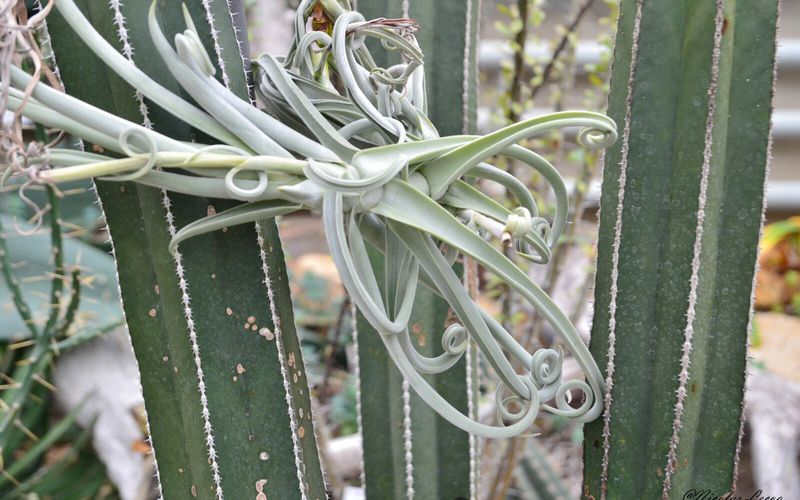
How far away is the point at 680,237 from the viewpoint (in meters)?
0.56

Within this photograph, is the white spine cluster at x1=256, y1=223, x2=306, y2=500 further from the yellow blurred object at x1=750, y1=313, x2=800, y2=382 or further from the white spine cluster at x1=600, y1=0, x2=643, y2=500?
the yellow blurred object at x1=750, y1=313, x2=800, y2=382

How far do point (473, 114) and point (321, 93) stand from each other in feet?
1.04

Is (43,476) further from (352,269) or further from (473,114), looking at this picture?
(352,269)

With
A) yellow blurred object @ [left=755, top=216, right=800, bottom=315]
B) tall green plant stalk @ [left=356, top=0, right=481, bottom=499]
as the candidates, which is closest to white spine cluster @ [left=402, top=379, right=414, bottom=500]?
tall green plant stalk @ [left=356, top=0, right=481, bottom=499]

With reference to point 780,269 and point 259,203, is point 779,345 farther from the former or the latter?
point 259,203

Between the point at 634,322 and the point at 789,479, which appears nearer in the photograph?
the point at 634,322

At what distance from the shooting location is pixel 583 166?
1.41m

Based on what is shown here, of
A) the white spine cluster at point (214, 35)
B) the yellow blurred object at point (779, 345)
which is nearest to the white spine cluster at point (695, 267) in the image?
the white spine cluster at point (214, 35)

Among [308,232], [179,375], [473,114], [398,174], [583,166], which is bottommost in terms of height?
[179,375]

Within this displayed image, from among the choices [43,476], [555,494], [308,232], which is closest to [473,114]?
[555,494]

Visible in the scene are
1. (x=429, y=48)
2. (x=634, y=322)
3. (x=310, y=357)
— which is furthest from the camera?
(x=310, y=357)

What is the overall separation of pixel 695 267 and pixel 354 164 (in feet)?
0.92

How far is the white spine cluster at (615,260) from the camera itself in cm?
56

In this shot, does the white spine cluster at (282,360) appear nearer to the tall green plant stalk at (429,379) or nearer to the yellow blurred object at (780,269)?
the tall green plant stalk at (429,379)
